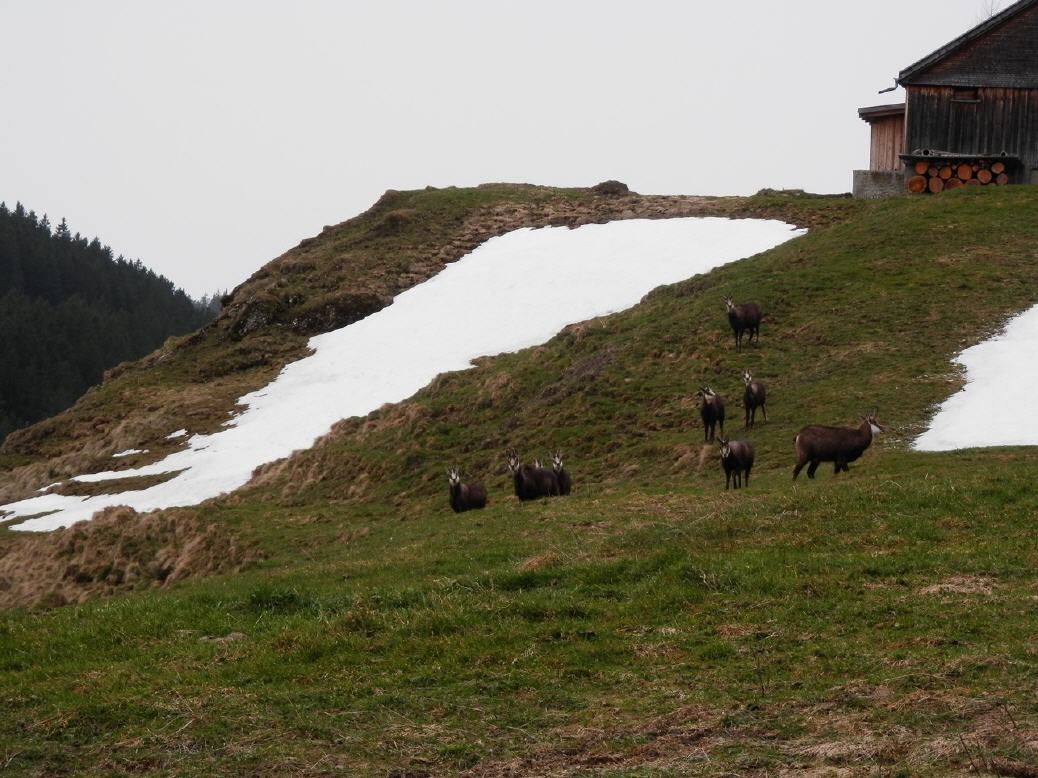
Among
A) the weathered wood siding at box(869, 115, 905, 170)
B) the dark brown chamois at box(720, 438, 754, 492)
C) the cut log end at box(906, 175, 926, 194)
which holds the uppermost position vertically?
the weathered wood siding at box(869, 115, 905, 170)

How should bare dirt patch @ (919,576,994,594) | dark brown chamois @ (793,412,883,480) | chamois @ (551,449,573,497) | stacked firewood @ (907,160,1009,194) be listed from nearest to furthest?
bare dirt patch @ (919,576,994,594)
dark brown chamois @ (793,412,883,480)
chamois @ (551,449,573,497)
stacked firewood @ (907,160,1009,194)

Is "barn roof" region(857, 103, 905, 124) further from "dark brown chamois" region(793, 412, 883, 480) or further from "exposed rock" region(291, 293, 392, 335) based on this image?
"dark brown chamois" region(793, 412, 883, 480)

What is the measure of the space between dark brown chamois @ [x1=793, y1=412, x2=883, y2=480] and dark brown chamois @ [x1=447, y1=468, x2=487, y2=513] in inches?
280

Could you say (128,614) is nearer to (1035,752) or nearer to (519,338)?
(1035,752)

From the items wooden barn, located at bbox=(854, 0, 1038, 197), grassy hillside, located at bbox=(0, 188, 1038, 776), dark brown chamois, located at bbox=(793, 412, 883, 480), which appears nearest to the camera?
grassy hillside, located at bbox=(0, 188, 1038, 776)

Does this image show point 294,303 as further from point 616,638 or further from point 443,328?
point 616,638

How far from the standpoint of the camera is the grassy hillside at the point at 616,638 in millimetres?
8844

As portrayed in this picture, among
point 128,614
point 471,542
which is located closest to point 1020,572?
point 471,542

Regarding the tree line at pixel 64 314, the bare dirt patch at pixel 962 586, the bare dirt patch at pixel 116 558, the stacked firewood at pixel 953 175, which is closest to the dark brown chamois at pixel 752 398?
the bare dirt patch at pixel 116 558

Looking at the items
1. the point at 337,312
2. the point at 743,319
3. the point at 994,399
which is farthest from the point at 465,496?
the point at 337,312

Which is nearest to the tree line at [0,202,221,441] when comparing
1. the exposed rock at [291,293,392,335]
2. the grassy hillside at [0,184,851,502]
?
the grassy hillside at [0,184,851,502]

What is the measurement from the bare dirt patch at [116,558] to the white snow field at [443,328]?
388cm

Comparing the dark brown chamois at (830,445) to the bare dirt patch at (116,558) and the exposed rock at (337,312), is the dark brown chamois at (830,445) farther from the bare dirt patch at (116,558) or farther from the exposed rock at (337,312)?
the exposed rock at (337,312)

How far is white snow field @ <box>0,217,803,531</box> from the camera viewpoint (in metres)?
36.8
